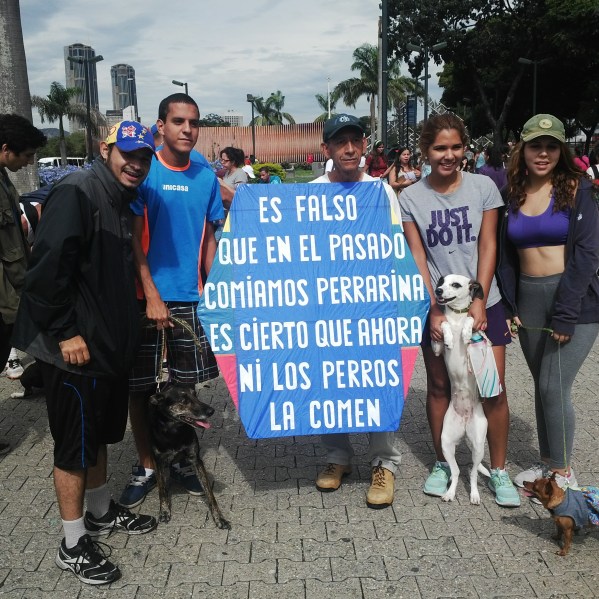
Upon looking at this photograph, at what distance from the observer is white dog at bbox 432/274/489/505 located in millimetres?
3521

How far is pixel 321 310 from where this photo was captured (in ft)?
12.1

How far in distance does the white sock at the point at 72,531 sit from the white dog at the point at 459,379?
202 cm

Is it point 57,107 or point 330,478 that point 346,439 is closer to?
point 330,478

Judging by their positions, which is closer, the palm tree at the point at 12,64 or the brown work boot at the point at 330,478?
the brown work boot at the point at 330,478

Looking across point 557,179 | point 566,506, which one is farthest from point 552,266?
point 566,506

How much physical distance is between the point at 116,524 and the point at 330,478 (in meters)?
1.27

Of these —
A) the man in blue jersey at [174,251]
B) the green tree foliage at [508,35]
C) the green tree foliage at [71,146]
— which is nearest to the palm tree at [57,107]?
the green tree foliage at [71,146]

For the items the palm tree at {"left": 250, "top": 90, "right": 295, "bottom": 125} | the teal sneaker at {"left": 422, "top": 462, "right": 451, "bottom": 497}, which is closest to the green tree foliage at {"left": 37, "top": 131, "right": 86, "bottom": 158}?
the palm tree at {"left": 250, "top": 90, "right": 295, "bottom": 125}

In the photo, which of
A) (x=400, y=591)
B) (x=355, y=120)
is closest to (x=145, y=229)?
(x=355, y=120)

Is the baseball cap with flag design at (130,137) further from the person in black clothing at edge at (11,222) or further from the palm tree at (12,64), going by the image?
the palm tree at (12,64)

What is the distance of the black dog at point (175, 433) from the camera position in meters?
3.52

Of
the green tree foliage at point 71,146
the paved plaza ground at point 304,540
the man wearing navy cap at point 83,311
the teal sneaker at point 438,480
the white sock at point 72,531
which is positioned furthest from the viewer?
the green tree foliage at point 71,146

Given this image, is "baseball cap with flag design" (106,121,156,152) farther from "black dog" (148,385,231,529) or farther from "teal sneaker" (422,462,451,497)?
"teal sneaker" (422,462,451,497)

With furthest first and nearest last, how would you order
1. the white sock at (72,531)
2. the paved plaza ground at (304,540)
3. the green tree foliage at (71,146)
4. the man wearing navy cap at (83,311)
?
the green tree foliage at (71,146) → the white sock at (72,531) → the paved plaza ground at (304,540) → the man wearing navy cap at (83,311)
